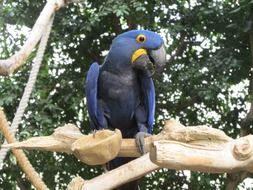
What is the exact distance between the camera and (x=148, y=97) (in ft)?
4.74

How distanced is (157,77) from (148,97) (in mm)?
1115

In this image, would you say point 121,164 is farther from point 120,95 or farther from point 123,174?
point 123,174

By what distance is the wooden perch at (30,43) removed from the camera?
94 cm

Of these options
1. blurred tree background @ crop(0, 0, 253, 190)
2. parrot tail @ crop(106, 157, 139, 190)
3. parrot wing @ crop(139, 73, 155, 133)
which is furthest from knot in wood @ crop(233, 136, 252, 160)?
blurred tree background @ crop(0, 0, 253, 190)

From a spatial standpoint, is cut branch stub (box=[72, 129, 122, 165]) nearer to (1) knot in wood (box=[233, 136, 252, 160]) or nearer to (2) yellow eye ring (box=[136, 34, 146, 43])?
(1) knot in wood (box=[233, 136, 252, 160])

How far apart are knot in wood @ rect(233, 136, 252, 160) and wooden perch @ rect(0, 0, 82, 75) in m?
0.45

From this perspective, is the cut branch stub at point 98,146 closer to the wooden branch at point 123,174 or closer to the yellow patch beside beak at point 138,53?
the wooden branch at point 123,174

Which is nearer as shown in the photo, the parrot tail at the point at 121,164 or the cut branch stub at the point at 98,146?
the cut branch stub at the point at 98,146

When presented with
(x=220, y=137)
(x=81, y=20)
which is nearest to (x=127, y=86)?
(x=220, y=137)

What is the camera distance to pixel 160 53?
134 cm

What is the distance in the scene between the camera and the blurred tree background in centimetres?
242

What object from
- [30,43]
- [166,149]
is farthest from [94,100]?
[166,149]

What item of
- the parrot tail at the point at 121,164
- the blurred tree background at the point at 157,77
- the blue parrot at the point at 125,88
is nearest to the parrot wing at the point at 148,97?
the blue parrot at the point at 125,88

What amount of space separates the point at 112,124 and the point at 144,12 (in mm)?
1136
